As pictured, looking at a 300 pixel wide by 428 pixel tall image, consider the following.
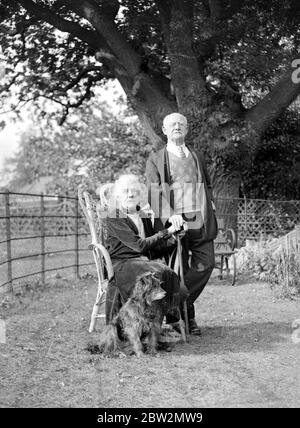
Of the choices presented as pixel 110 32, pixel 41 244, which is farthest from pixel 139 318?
pixel 110 32

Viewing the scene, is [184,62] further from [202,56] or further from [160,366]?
[160,366]

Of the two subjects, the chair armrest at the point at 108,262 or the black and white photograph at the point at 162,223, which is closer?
the black and white photograph at the point at 162,223

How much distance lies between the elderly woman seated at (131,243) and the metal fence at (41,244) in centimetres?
374

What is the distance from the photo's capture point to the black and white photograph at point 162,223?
428 centimetres

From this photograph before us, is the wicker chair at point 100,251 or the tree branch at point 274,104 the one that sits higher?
the tree branch at point 274,104

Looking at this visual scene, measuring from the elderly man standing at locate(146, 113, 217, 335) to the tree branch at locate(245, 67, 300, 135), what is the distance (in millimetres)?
7507

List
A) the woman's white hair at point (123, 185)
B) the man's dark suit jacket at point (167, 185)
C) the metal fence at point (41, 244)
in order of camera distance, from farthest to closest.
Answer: the metal fence at point (41, 244) → the man's dark suit jacket at point (167, 185) → the woman's white hair at point (123, 185)

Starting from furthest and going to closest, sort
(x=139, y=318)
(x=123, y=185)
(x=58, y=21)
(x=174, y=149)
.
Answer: (x=58, y=21)
(x=174, y=149)
(x=123, y=185)
(x=139, y=318)

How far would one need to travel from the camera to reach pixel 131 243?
200 inches

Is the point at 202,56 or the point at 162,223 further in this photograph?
the point at 202,56

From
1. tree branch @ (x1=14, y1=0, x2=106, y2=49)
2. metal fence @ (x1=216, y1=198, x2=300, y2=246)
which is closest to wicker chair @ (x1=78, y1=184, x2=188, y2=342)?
metal fence @ (x1=216, y1=198, x2=300, y2=246)

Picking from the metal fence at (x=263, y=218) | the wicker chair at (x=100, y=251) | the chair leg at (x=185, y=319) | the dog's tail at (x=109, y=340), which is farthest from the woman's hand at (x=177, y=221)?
the metal fence at (x=263, y=218)

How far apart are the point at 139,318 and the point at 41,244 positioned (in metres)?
5.74

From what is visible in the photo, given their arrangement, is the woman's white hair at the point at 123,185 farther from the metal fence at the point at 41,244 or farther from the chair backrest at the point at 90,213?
the metal fence at the point at 41,244
